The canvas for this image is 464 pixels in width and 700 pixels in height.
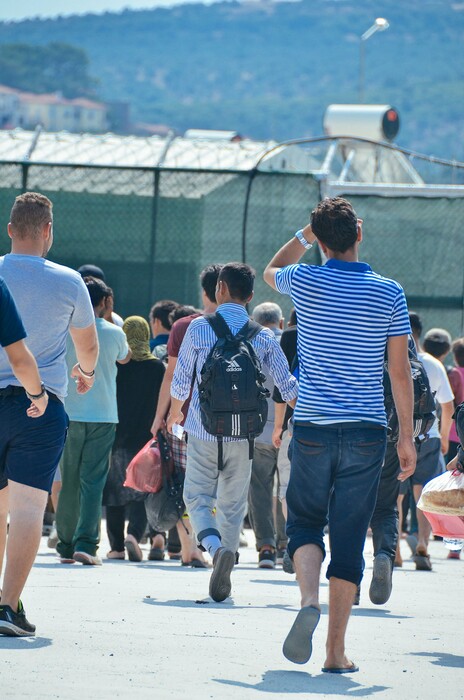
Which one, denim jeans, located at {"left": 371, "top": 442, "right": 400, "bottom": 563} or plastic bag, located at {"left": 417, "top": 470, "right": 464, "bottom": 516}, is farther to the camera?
denim jeans, located at {"left": 371, "top": 442, "right": 400, "bottom": 563}

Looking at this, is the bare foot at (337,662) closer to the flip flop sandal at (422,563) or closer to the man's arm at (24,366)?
the man's arm at (24,366)

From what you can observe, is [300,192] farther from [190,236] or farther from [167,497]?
[167,497]

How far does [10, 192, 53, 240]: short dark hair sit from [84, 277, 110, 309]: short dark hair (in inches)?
115

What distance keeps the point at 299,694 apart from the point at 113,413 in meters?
4.55

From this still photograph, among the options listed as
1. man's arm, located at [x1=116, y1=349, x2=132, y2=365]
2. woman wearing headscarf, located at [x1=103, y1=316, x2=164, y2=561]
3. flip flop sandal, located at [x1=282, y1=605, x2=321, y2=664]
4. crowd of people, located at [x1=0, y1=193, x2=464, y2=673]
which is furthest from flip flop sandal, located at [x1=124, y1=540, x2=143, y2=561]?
flip flop sandal, located at [x1=282, y1=605, x2=321, y2=664]

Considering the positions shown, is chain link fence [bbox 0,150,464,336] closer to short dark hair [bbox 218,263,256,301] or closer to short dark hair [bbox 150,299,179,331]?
short dark hair [bbox 150,299,179,331]

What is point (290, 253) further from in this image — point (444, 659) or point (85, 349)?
point (444, 659)

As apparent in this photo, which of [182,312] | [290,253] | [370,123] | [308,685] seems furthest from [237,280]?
[370,123]

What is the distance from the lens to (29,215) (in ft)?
19.0

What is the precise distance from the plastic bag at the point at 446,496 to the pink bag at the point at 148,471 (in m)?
2.95

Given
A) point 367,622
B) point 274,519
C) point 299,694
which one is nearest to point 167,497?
point 274,519

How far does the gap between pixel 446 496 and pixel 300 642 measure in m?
1.22

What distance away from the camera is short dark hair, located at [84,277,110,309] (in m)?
8.79

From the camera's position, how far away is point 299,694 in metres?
4.63
